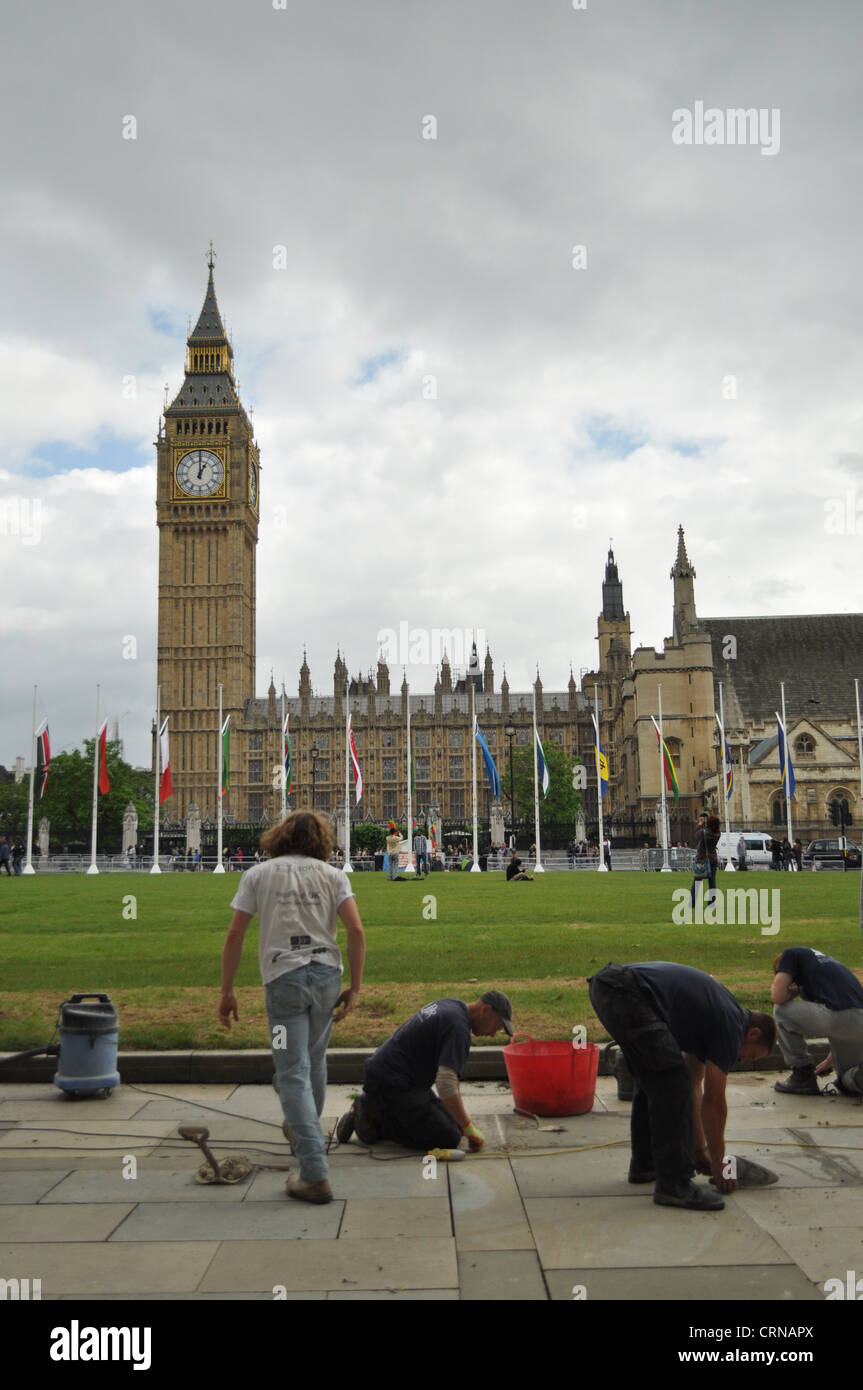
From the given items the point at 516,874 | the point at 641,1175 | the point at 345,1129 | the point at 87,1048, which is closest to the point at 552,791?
the point at 516,874

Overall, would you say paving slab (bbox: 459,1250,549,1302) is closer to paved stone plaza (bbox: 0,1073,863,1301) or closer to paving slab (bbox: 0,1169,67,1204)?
paved stone plaza (bbox: 0,1073,863,1301)

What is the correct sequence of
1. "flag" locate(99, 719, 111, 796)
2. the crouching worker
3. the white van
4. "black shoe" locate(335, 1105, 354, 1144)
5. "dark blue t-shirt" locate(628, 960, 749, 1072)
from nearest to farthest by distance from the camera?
"dark blue t-shirt" locate(628, 960, 749, 1072)
the crouching worker
"black shoe" locate(335, 1105, 354, 1144)
"flag" locate(99, 719, 111, 796)
the white van

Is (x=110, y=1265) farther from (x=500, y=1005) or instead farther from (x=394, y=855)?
(x=394, y=855)

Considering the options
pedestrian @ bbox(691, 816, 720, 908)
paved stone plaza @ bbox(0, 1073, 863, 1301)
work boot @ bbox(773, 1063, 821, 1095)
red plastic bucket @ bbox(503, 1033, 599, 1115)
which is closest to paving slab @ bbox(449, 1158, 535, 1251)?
paved stone plaza @ bbox(0, 1073, 863, 1301)

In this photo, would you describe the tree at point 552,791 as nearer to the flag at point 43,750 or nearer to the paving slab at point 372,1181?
the flag at point 43,750

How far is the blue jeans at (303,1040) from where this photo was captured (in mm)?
5156

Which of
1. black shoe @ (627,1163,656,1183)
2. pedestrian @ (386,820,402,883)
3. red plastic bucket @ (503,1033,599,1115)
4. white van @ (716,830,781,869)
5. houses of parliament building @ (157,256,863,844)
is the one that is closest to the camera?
black shoe @ (627,1163,656,1183)

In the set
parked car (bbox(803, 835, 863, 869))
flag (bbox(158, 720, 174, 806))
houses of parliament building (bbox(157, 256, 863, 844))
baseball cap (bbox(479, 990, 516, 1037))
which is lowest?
parked car (bbox(803, 835, 863, 869))

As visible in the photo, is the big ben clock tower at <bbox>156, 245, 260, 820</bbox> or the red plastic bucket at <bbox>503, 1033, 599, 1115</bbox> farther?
the big ben clock tower at <bbox>156, 245, 260, 820</bbox>

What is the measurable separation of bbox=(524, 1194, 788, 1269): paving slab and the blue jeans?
108cm

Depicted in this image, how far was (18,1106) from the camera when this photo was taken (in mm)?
7188

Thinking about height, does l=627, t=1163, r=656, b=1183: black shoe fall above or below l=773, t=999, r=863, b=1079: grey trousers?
below

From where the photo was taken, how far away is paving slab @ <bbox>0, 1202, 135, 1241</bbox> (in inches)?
185
